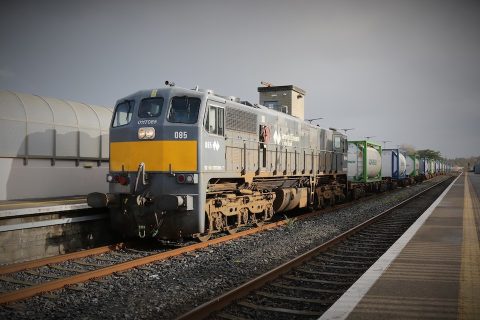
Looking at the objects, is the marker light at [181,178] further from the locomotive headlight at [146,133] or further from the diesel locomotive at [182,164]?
the locomotive headlight at [146,133]

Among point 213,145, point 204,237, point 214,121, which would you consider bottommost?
point 204,237

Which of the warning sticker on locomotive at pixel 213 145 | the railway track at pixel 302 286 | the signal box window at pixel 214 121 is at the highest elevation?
the signal box window at pixel 214 121

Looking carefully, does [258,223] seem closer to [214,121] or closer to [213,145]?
[213,145]

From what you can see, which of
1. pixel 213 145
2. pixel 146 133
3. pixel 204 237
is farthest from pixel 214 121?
pixel 204 237

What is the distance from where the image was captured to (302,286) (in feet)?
21.1

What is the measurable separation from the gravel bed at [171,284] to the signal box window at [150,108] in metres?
3.46

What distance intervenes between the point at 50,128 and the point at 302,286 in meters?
10.7

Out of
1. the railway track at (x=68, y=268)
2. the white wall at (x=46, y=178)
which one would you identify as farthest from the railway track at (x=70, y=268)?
the white wall at (x=46, y=178)

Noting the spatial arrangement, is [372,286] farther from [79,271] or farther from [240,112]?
[240,112]

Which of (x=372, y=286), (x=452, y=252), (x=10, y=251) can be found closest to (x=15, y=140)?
(x=10, y=251)

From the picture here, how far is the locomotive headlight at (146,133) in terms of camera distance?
9.09 meters

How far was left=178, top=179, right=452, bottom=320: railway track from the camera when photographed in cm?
520

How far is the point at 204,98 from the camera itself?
9.28m

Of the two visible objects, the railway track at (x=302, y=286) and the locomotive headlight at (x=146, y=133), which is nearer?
the railway track at (x=302, y=286)
